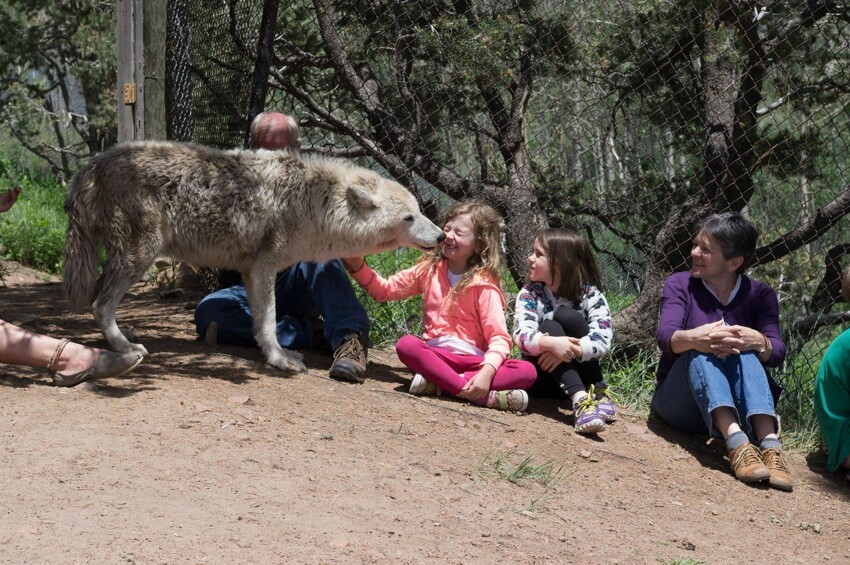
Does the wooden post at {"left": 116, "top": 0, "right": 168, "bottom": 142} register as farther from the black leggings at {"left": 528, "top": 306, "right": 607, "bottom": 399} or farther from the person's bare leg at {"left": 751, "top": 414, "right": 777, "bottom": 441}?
the person's bare leg at {"left": 751, "top": 414, "right": 777, "bottom": 441}

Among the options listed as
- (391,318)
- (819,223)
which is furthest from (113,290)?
(819,223)

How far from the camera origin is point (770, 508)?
172 inches

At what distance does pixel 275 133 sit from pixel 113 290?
1.39 m

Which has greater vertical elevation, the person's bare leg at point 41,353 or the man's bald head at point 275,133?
the man's bald head at point 275,133

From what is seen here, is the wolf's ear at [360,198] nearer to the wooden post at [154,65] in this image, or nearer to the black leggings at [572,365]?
the black leggings at [572,365]

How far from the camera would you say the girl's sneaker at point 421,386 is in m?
4.97

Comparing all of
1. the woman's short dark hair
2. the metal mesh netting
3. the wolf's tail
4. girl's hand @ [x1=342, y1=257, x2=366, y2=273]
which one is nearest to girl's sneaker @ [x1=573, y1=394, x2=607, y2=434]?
the woman's short dark hair

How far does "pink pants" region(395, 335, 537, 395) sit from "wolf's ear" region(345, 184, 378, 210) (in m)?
0.84

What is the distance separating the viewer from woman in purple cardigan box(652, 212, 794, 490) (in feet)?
15.4

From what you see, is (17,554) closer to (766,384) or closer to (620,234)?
(766,384)

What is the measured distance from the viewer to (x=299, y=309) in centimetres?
560

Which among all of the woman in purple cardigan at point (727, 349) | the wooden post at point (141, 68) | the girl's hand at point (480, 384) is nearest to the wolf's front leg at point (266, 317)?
the girl's hand at point (480, 384)

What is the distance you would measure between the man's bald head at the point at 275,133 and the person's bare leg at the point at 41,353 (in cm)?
179

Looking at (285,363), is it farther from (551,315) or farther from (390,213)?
(551,315)
